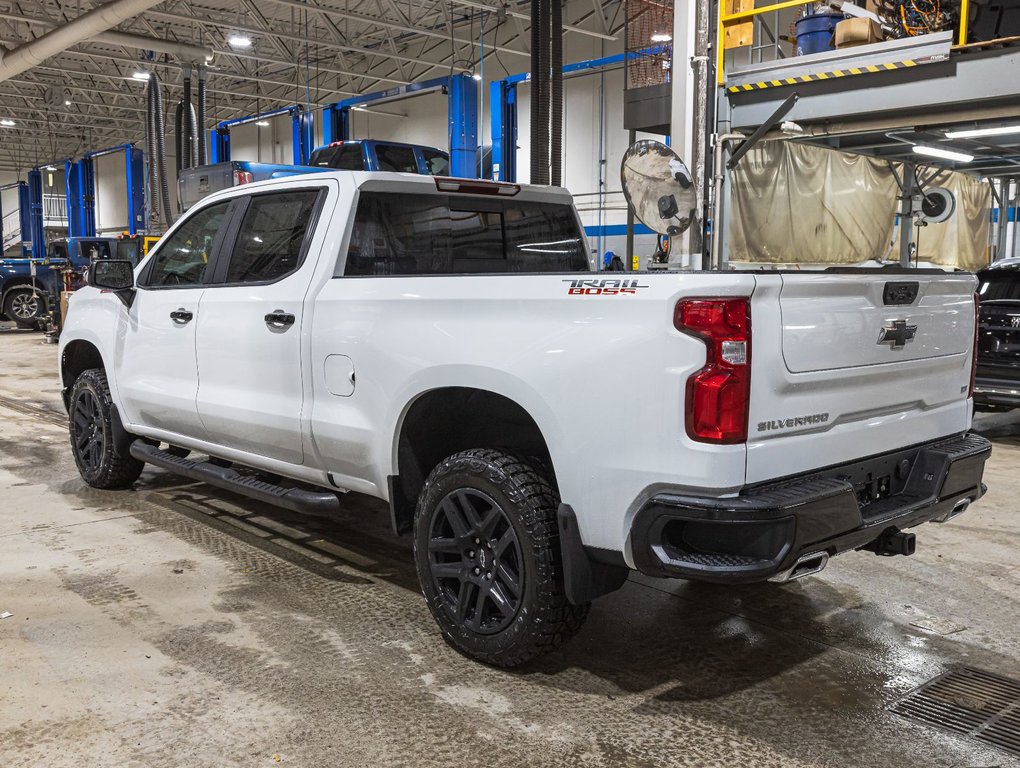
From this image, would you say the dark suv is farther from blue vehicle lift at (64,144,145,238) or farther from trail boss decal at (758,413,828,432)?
blue vehicle lift at (64,144,145,238)

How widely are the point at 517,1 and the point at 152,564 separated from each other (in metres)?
19.5

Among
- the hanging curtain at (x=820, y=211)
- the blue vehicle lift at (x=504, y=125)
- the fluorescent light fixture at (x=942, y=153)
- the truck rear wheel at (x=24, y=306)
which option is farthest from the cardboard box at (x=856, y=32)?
the truck rear wheel at (x=24, y=306)

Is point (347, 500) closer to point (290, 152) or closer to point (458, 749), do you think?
point (458, 749)

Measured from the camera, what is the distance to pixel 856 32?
824 cm

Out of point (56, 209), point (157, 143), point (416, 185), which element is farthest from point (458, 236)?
point (56, 209)

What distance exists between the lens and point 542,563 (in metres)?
2.95

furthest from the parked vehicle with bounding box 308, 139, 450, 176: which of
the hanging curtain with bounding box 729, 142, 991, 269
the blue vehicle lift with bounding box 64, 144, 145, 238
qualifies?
the blue vehicle lift with bounding box 64, 144, 145, 238

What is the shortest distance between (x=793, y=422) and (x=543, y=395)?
75cm

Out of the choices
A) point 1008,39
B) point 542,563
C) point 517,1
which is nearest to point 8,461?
point 542,563

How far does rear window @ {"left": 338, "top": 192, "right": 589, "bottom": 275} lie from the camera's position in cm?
402

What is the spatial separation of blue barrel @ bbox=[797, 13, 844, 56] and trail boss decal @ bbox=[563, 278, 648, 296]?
23.5 ft

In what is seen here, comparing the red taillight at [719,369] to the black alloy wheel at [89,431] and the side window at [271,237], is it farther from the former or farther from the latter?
the black alloy wheel at [89,431]

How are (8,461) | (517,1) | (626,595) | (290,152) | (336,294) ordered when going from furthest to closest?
(290,152) < (517,1) < (8,461) < (626,595) < (336,294)

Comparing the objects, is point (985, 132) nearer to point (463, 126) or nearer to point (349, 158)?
point (463, 126)
